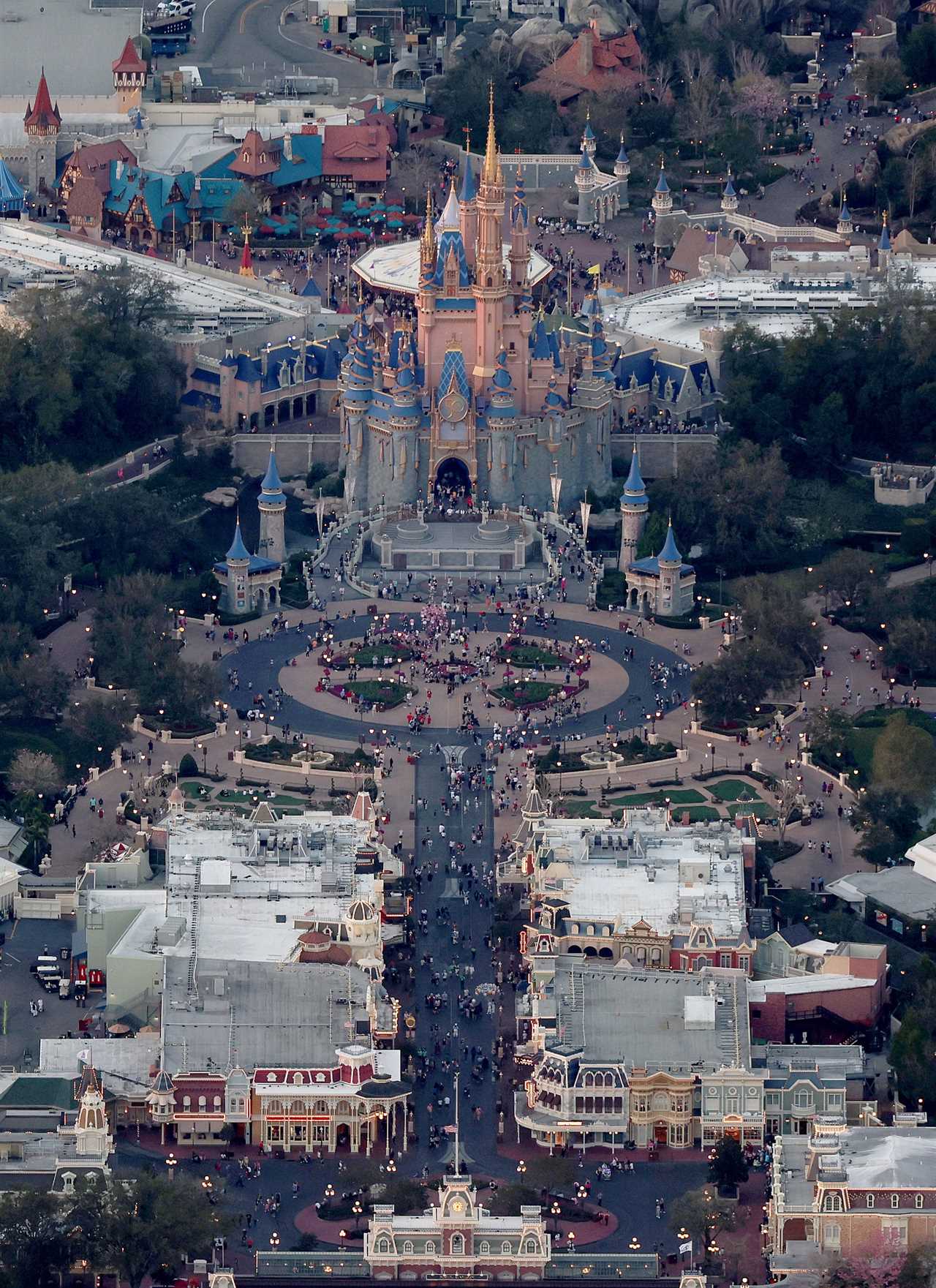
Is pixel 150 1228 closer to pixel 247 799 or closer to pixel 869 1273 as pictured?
pixel 869 1273

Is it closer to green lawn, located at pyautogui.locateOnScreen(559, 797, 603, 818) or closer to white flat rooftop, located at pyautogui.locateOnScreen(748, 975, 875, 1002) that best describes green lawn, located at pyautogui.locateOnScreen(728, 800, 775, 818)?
green lawn, located at pyautogui.locateOnScreen(559, 797, 603, 818)

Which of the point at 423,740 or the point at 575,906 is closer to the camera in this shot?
the point at 575,906

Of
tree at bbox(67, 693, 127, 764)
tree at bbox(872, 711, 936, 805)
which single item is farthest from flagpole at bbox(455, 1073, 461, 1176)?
tree at bbox(67, 693, 127, 764)

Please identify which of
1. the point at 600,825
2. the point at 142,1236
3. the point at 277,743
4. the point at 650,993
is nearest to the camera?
the point at 142,1236

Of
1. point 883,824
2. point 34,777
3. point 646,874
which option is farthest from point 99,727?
point 883,824

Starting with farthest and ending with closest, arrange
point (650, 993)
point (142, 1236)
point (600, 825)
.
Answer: point (600, 825)
point (650, 993)
point (142, 1236)

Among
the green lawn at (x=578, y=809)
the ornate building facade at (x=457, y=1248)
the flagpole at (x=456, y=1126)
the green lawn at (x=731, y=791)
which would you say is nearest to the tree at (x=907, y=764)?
the green lawn at (x=731, y=791)

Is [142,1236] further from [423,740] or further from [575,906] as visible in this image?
[423,740]

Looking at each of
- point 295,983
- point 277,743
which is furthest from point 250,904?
point 277,743
